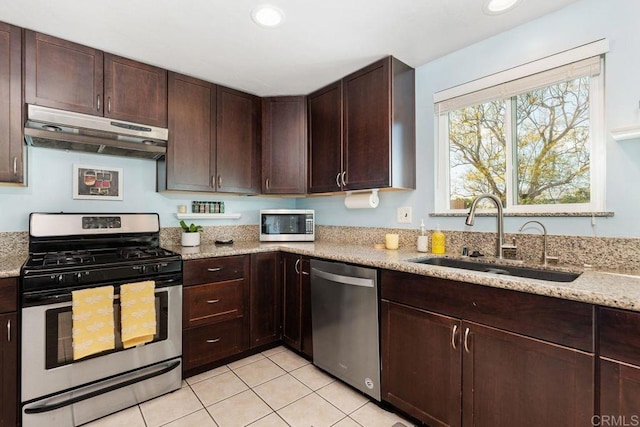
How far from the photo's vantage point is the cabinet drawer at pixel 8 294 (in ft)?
5.00

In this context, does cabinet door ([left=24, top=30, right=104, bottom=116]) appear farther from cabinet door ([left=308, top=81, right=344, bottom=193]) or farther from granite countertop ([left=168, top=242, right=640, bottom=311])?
granite countertop ([left=168, top=242, right=640, bottom=311])

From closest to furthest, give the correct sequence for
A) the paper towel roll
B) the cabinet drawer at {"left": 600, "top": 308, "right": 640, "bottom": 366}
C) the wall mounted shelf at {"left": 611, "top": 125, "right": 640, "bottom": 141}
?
1. the cabinet drawer at {"left": 600, "top": 308, "right": 640, "bottom": 366}
2. the wall mounted shelf at {"left": 611, "top": 125, "right": 640, "bottom": 141}
3. the paper towel roll

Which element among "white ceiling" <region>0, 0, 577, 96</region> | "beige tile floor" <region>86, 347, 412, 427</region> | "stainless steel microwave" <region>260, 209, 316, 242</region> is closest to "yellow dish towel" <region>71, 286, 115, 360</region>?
"beige tile floor" <region>86, 347, 412, 427</region>

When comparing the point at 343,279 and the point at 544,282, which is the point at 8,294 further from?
the point at 544,282

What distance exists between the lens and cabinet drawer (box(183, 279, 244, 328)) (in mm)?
2131

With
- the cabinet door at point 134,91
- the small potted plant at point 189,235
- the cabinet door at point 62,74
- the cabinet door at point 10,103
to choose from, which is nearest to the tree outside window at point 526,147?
the small potted plant at point 189,235

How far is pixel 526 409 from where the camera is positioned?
123 cm

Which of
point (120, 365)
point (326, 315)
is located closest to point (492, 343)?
point (326, 315)

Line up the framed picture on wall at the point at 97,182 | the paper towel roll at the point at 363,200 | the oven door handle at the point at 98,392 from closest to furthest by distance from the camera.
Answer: the oven door handle at the point at 98,392 < the framed picture on wall at the point at 97,182 < the paper towel roll at the point at 363,200

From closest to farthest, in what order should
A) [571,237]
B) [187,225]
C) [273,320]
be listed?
[571,237] < [273,320] < [187,225]

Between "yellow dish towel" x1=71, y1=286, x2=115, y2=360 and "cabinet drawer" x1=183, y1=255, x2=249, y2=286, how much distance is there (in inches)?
19.2

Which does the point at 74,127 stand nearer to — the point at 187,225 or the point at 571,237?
the point at 187,225

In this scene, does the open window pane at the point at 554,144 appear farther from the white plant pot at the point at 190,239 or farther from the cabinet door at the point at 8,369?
the cabinet door at the point at 8,369

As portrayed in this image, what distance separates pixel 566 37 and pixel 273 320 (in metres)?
2.68
